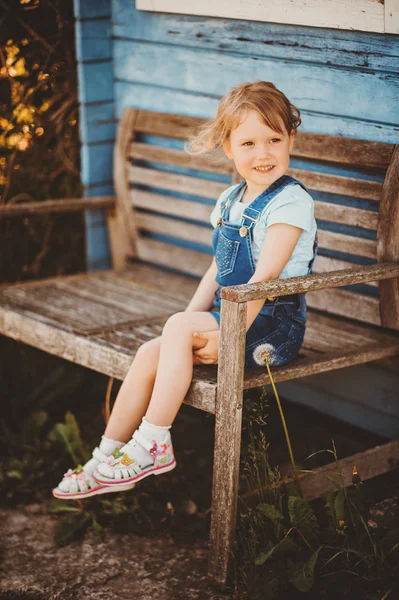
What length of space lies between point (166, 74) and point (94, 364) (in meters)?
1.59

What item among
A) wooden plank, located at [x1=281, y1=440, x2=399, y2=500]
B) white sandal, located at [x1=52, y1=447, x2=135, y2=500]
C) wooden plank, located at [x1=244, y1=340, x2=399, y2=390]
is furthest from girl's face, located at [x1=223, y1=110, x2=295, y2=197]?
white sandal, located at [x1=52, y1=447, x2=135, y2=500]

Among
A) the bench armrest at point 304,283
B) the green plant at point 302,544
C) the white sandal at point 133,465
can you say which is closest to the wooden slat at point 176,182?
the bench armrest at point 304,283

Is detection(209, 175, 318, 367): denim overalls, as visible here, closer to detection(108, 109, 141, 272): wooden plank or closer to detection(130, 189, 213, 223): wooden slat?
detection(130, 189, 213, 223): wooden slat

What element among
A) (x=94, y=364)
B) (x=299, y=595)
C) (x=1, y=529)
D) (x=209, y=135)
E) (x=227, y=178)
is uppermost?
(x=209, y=135)

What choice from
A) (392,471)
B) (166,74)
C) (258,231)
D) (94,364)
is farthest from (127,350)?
(166,74)

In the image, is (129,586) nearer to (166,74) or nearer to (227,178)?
(227,178)

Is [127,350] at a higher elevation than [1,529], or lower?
higher

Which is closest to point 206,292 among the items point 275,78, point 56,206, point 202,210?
point 202,210

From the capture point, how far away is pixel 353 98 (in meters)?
3.45

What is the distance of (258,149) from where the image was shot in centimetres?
299

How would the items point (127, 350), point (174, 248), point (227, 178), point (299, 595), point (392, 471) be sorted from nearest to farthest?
point (299, 595)
point (127, 350)
point (392, 471)
point (227, 178)
point (174, 248)

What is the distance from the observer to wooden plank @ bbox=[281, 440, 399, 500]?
313 cm

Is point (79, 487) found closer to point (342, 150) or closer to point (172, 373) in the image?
point (172, 373)

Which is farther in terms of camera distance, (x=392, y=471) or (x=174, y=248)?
(x=174, y=248)
